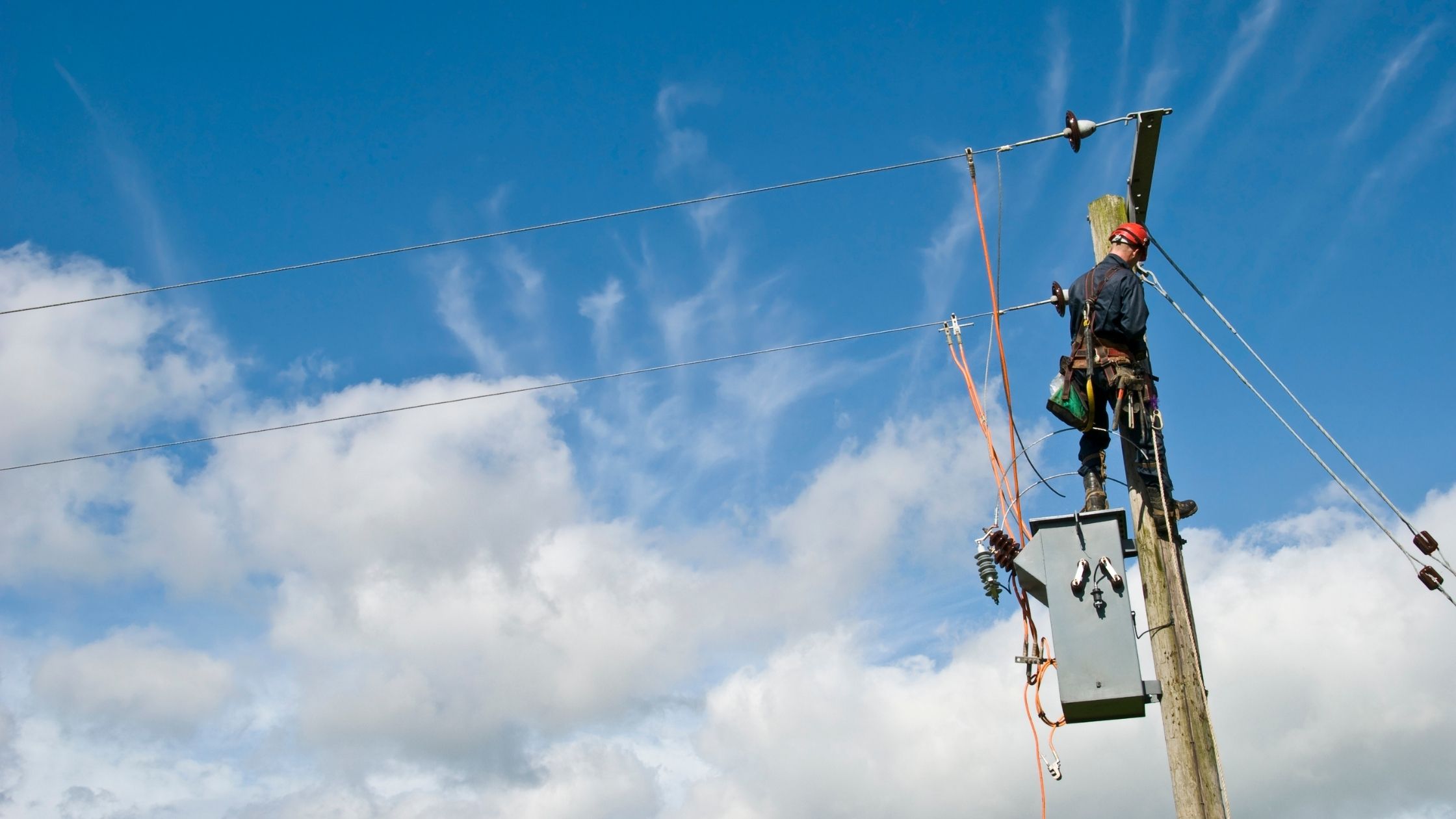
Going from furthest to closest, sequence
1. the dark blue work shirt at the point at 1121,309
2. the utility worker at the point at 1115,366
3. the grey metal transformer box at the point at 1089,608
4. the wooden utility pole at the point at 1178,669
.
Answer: the dark blue work shirt at the point at 1121,309 < the utility worker at the point at 1115,366 < the grey metal transformer box at the point at 1089,608 < the wooden utility pole at the point at 1178,669

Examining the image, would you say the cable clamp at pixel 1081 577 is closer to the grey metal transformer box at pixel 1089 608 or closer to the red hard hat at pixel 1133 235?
the grey metal transformer box at pixel 1089 608

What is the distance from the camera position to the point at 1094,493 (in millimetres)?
6145

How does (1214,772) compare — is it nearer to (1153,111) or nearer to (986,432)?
(986,432)

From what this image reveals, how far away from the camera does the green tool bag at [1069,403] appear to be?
6.30m

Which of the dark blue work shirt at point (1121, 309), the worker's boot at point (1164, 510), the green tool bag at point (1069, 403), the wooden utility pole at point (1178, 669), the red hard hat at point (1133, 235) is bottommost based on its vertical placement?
the wooden utility pole at point (1178, 669)

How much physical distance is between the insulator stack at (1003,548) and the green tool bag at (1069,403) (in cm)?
71

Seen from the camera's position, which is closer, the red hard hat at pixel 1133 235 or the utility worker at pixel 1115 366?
the utility worker at pixel 1115 366

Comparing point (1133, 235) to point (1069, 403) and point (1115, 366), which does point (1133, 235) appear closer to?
point (1115, 366)

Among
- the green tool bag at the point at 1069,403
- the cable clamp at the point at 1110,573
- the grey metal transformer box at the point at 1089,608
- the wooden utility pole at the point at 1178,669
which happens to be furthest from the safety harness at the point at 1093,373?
the cable clamp at the point at 1110,573

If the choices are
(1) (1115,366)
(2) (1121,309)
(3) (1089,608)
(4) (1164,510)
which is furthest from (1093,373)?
(3) (1089,608)

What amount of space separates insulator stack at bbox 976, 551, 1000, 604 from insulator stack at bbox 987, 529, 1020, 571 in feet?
0.09

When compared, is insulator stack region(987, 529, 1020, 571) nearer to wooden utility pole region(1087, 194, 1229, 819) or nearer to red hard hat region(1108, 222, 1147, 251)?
wooden utility pole region(1087, 194, 1229, 819)

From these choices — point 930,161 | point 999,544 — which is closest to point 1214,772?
point 999,544

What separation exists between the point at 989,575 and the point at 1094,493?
0.69 m
